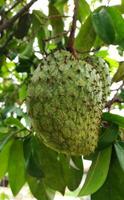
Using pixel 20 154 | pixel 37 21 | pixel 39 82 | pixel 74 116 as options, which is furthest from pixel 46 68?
pixel 37 21

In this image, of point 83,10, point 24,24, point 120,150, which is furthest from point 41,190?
point 24,24

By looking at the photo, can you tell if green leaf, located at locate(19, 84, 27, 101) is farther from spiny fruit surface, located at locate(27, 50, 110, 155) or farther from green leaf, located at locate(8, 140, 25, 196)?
spiny fruit surface, located at locate(27, 50, 110, 155)

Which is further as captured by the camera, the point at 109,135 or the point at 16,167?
the point at 16,167

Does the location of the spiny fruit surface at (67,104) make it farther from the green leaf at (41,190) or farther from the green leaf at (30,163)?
the green leaf at (41,190)

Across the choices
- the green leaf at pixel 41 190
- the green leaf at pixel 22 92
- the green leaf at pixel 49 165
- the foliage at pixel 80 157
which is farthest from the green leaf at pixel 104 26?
the green leaf at pixel 22 92

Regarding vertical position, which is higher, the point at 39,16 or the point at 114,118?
the point at 39,16

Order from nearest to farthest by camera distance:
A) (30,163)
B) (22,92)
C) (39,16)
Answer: (30,163) → (39,16) → (22,92)

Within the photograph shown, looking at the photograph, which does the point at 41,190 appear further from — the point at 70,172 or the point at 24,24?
the point at 24,24

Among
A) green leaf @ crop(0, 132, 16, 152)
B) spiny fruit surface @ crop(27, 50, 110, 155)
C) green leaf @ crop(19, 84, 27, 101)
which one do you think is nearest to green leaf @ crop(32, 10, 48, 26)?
green leaf @ crop(19, 84, 27, 101)
